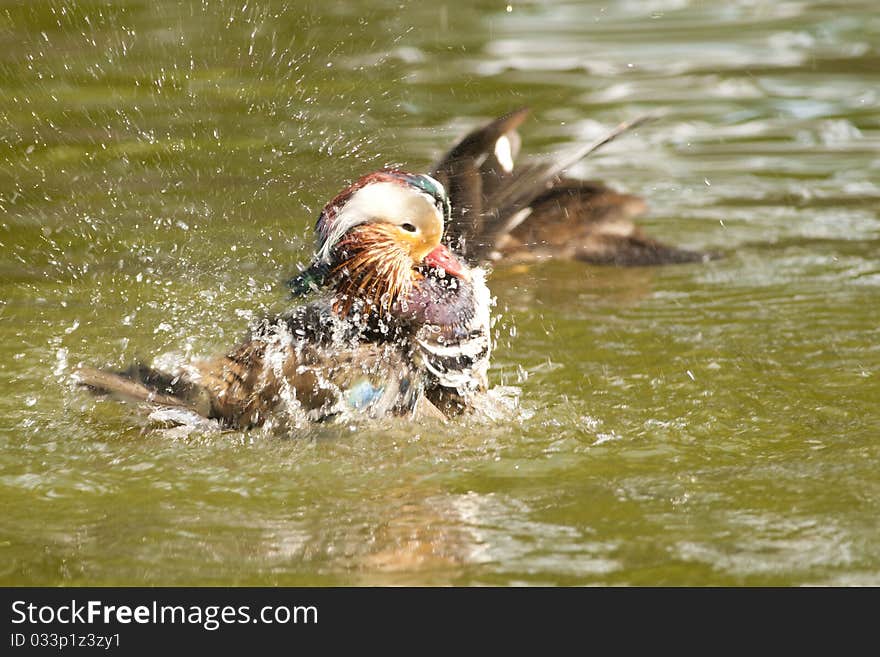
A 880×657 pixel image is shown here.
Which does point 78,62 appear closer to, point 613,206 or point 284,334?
point 613,206

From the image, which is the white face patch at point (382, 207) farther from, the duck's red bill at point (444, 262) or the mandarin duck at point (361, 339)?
the duck's red bill at point (444, 262)

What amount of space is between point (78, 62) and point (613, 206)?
144 inches

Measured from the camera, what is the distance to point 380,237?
14.2 feet

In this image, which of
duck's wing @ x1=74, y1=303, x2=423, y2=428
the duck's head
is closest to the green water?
duck's wing @ x1=74, y1=303, x2=423, y2=428

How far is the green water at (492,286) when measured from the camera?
356 centimetres

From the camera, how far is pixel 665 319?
547cm

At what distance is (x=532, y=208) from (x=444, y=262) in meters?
1.26

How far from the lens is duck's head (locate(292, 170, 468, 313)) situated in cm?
428

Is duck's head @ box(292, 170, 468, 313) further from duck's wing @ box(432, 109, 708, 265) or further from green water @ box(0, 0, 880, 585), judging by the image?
duck's wing @ box(432, 109, 708, 265)

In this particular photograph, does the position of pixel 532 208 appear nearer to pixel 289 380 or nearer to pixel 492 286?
pixel 492 286

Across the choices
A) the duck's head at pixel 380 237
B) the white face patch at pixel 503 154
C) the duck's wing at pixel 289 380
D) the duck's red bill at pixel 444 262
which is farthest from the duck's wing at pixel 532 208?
the duck's wing at pixel 289 380

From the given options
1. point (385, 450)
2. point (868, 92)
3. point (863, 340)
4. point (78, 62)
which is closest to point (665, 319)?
point (863, 340)

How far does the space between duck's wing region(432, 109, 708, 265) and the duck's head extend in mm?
634
